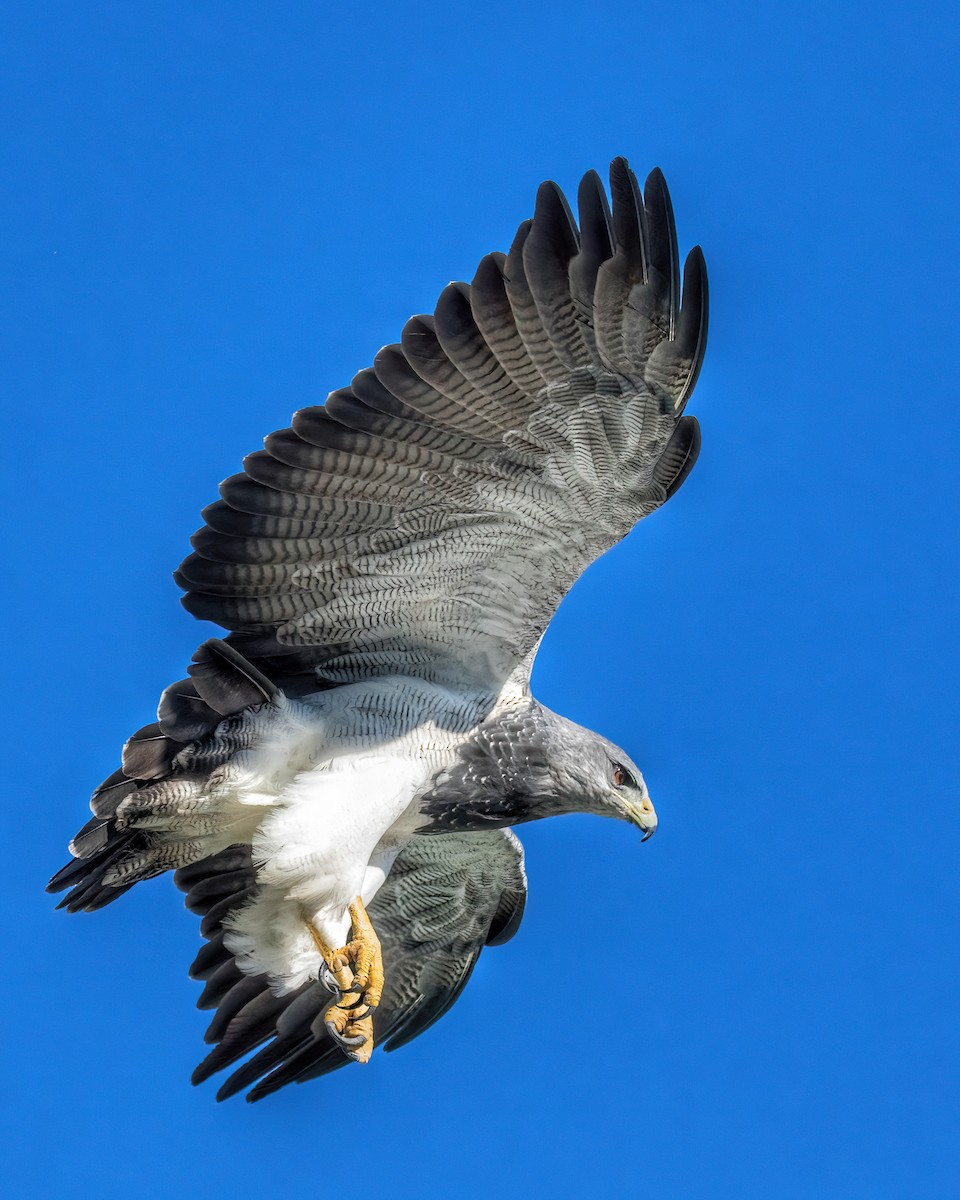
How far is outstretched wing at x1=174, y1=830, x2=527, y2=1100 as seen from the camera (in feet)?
28.9

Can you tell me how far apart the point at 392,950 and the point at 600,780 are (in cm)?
188

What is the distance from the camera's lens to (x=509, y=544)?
782cm

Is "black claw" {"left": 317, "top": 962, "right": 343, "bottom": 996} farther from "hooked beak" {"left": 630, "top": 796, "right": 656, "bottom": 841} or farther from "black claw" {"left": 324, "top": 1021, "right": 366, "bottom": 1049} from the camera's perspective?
"hooked beak" {"left": 630, "top": 796, "right": 656, "bottom": 841}

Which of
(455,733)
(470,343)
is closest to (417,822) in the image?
(455,733)

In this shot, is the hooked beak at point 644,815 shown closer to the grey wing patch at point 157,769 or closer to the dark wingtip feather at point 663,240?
the grey wing patch at point 157,769

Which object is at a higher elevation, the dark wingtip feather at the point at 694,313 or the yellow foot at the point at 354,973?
the dark wingtip feather at the point at 694,313

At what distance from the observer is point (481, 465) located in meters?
7.56

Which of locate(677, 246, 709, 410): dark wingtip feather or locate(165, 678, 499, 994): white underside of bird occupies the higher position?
locate(677, 246, 709, 410): dark wingtip feather

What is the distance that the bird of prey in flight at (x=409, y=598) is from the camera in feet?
23.8

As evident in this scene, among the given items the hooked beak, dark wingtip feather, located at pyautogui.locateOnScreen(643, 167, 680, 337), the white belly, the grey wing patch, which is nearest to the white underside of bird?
the white belly

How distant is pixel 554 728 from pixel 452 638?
0.62m

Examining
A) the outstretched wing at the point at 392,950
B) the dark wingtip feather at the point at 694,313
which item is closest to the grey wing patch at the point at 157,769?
the outstretched wing at the point at 392,950

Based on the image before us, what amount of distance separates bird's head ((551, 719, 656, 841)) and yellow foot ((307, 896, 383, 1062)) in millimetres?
1127

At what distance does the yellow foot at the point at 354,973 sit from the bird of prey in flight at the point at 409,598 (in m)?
0.01
